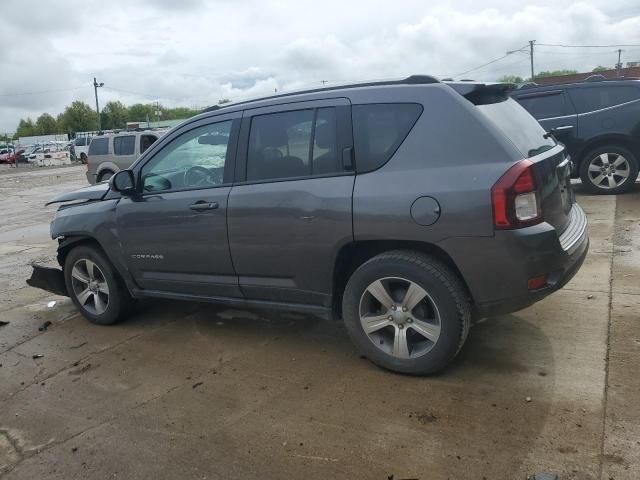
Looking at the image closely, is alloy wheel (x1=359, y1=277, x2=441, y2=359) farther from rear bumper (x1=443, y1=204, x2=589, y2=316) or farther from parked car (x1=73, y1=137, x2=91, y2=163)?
parked car (x1=73, y1=137, x2=91, y2=163)

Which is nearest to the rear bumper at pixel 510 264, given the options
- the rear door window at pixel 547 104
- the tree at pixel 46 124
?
the rear door window at pixel 547 104

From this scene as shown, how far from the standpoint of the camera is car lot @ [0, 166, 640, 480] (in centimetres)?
276

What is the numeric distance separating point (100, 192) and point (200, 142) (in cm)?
119

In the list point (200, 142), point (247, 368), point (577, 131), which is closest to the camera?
point (247, 368)

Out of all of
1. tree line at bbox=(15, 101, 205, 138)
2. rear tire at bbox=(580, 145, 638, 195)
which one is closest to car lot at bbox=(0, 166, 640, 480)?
rear tire at bbox=(580, 145, 638, 195)

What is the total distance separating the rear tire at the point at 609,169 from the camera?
28.2ft

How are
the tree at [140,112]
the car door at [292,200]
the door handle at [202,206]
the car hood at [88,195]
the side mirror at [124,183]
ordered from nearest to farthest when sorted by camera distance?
the car door at [292,200], the door handle at [202,206], the side mirror at [124,183], the car hood at [88,195], the tree at [140,112]

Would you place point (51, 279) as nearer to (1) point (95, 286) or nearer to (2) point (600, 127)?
(1) point (95, 286)

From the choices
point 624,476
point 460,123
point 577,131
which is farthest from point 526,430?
point 577,131

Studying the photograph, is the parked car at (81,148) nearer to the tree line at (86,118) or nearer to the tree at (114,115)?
the tree line at (86,118)

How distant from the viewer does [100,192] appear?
190 inches

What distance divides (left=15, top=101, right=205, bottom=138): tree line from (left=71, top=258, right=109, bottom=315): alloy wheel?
3590 inches

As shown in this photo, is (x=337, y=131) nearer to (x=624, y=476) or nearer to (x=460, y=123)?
(x=460, y=123)

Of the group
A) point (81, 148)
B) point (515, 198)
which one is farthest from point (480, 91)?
point (81, 148)
